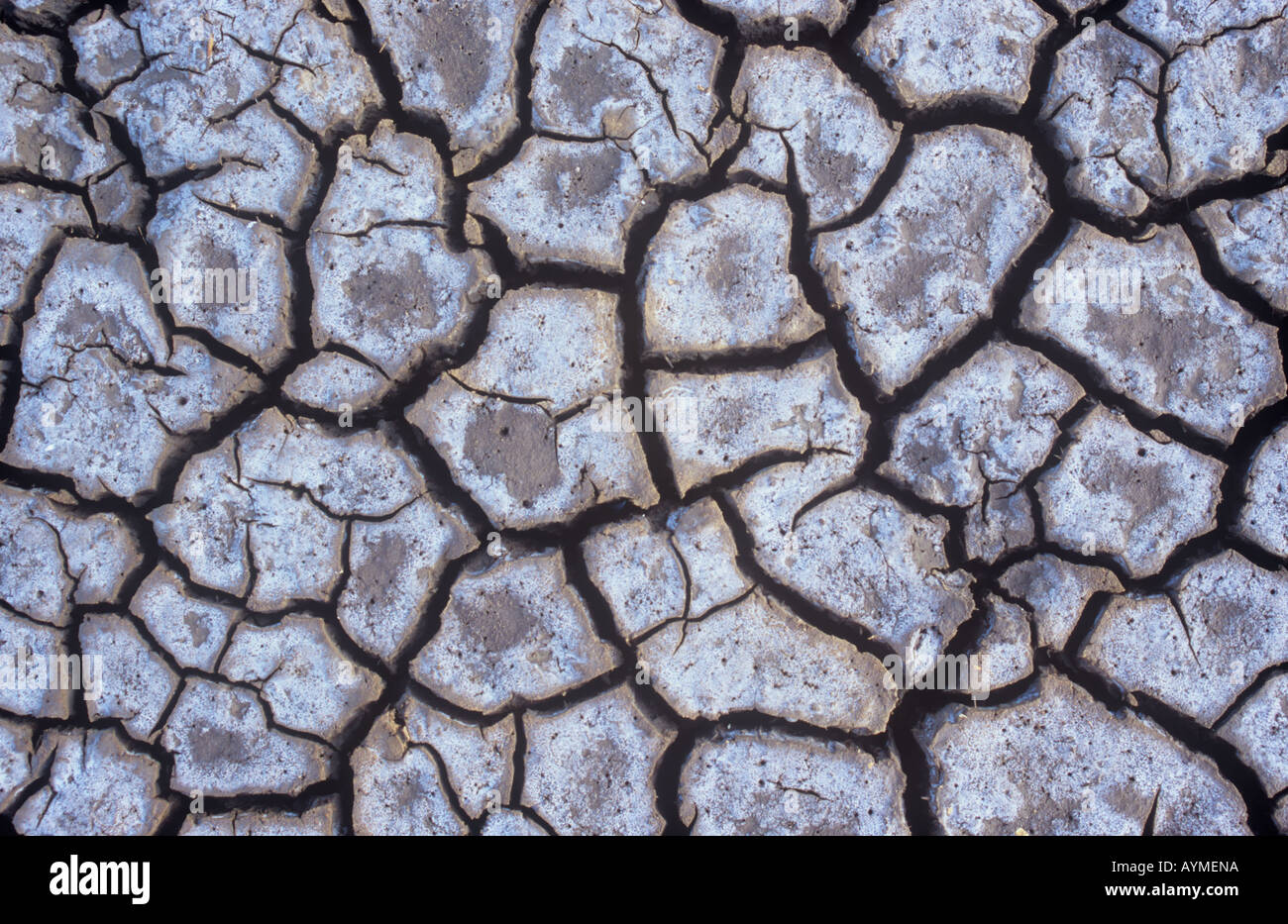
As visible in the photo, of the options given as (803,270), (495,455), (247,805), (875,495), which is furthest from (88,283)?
(875,495)

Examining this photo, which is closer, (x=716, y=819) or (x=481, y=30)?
(x=716, y=819)

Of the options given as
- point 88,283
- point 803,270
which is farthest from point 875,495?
point 88,283

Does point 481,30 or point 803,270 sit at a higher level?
point 481,30

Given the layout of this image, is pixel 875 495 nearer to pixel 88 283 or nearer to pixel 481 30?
pixel 481 30
